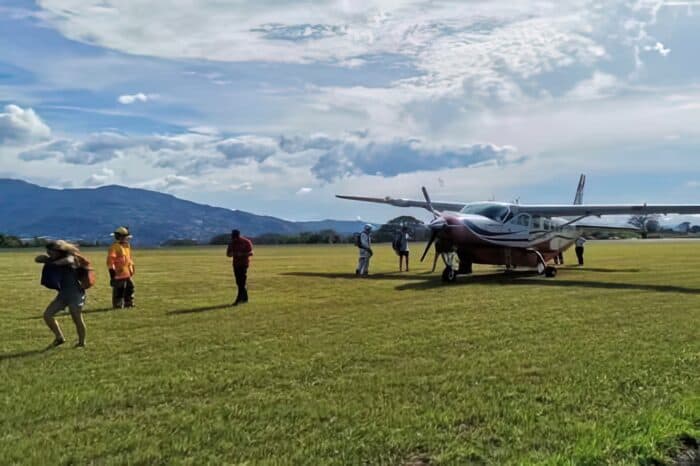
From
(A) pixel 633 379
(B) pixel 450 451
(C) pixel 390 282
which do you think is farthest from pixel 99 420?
(C) pixel 390 282

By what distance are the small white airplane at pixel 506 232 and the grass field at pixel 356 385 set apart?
8014 mm

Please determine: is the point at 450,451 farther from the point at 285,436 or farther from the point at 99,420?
the point at 99,420

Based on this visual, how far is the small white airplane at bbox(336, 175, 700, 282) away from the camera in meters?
23.2

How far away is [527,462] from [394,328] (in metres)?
6.77

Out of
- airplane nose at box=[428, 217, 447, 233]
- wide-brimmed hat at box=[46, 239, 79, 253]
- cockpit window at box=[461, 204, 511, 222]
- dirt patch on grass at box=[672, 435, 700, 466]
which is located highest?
cockpit window at box=[461, 204, 511, 222]

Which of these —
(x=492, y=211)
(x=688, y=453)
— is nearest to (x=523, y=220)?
(x=492, y=211)

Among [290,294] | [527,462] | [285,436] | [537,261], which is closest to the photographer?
[527,462]

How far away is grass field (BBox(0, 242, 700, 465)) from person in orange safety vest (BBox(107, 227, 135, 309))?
0.84 m

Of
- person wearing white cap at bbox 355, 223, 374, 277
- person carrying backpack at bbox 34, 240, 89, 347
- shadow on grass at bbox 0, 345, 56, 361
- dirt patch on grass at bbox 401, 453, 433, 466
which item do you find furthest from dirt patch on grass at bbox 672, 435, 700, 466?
person wearing white cap at bbox 355, 223, 374, 277

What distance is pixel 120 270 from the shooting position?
618 inches

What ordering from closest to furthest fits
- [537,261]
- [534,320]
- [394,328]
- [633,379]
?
1. [633,379]
2. [394,328]
3. [534,320]
4. [537,261]

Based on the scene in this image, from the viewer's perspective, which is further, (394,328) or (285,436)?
(394,328)

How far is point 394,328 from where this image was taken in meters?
12.0

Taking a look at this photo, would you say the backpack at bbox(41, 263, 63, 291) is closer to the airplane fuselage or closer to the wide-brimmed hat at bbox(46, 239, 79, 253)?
the wide-brimmed hat at bbox(46, 239, 79, 253)
